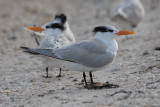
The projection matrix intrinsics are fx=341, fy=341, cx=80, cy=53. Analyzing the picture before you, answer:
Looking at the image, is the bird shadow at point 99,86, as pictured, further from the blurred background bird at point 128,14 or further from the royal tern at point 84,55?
the blurred background bird at point 128,14

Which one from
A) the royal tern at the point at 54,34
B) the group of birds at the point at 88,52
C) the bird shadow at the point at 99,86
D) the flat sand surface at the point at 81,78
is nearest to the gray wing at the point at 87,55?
the group of birds at the point at 88,52

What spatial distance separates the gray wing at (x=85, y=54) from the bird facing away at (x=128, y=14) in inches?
139

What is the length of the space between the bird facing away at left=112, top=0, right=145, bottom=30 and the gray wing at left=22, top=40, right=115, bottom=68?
3.53 m

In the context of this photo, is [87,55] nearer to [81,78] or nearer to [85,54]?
[85,54]

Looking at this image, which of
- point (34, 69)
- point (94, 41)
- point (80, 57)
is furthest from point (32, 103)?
point (34, 69)

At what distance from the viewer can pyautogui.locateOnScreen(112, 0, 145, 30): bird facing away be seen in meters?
7.72

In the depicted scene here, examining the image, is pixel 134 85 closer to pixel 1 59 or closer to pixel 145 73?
pixel 145 73

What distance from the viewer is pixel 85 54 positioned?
416 cm

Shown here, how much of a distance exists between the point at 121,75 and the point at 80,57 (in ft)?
2.93

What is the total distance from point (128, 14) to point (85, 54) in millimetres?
4073

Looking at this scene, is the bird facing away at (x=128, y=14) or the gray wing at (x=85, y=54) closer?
the gray wing at (x=85, y=54)

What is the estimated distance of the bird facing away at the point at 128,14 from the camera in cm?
772

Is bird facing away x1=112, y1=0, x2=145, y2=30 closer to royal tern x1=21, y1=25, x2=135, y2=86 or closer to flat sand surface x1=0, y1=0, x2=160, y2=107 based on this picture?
flat sand surface x1=0, y1=0, x2=160, y2=107

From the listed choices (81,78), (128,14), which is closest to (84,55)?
(81,78)
